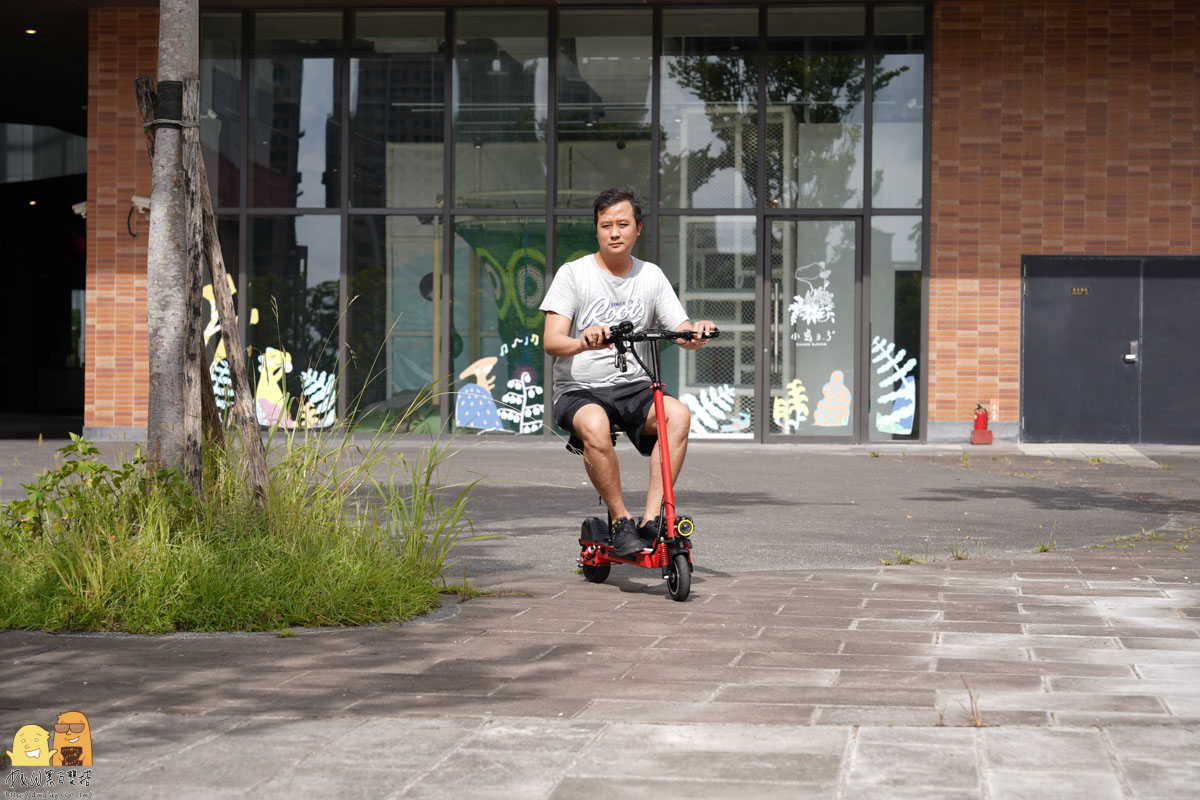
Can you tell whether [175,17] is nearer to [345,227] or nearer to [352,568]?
[352,568]

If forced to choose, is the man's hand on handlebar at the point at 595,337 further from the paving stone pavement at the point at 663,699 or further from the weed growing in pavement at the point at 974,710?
the weed growing in pavement at the point at 974,710

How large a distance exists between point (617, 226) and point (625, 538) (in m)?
1.32

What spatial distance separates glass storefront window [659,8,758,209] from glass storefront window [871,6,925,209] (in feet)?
4.56

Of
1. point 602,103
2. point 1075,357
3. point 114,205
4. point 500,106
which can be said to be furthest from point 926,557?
point 114,205

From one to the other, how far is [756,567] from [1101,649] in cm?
228

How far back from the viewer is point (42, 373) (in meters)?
31.2

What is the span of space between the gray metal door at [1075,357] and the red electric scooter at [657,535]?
35.5 feet

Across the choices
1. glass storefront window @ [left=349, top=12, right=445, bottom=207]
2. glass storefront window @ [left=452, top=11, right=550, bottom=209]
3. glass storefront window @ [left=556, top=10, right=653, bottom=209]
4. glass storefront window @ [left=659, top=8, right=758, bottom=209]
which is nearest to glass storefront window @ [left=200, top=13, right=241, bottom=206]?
glass storefront window @ [left=349, top=12, right=445, bottom=207]

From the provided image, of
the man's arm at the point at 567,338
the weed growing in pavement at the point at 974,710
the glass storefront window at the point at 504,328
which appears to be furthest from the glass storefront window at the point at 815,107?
the weed growing in pavement at the point at 974,710

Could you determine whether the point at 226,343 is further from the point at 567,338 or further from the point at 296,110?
the point at 296,110

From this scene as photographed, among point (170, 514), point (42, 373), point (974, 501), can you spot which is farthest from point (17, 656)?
point (42, 373)

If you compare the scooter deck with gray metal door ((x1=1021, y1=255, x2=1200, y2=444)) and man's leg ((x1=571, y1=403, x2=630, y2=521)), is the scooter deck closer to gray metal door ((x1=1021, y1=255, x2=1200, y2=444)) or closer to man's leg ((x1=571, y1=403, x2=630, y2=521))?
man's leg ((x1=571, y1=403, x2=630, y2=521))

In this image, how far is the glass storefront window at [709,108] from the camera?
16188 millimetres

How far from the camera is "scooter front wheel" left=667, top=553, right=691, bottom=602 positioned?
539 cm
